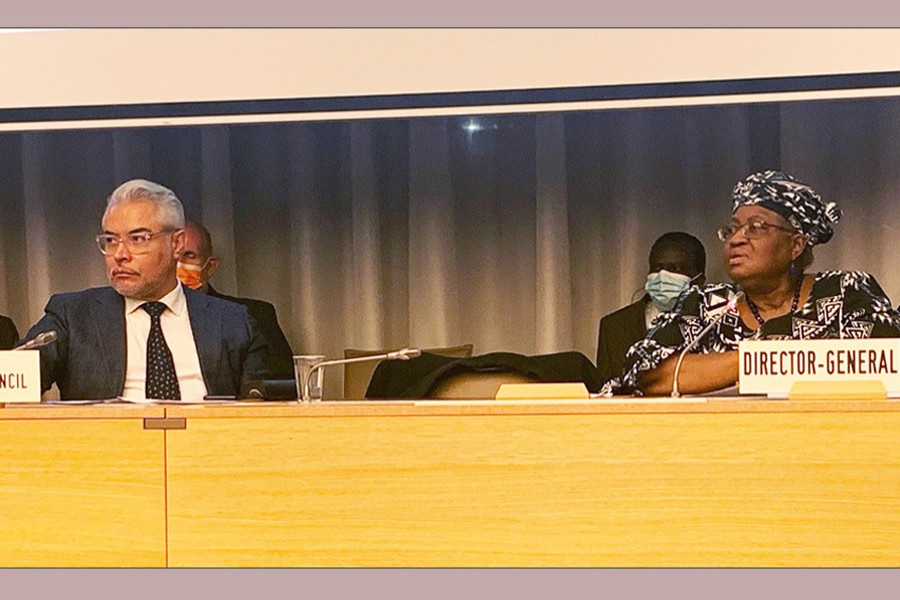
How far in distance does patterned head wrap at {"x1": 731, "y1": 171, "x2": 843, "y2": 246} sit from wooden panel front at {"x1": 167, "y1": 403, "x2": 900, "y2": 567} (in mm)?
1040

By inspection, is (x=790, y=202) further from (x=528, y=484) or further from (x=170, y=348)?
(x=170, y=348)

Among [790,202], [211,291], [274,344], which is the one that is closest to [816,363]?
[790,202]

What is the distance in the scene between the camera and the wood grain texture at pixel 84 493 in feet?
9.84

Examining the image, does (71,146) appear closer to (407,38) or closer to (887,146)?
(407,38)

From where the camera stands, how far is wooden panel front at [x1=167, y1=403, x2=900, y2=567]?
9.37 feet

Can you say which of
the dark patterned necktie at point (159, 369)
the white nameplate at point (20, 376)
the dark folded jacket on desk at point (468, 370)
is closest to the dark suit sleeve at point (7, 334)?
the dark patterned necktie at point (159, 369)

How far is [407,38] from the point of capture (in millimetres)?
3934

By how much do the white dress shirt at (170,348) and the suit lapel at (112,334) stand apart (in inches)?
0.6

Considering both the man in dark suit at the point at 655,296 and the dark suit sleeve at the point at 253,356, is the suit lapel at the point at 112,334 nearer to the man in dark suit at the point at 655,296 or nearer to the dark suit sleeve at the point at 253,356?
the dark suit sleeve at the point at 253,356

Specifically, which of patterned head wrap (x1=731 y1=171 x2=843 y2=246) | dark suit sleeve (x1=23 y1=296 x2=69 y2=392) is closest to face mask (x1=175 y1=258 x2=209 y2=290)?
dark suit sleeve (x1=23 y1=296 x2=69 y2=392)

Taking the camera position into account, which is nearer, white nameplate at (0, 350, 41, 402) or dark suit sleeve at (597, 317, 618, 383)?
white nameplate at (0, 350, 41, 402)

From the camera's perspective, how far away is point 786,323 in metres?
3.66

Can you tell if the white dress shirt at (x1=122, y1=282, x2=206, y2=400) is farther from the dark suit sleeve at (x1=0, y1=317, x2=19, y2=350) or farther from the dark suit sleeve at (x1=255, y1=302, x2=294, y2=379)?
the dark suit sleeve at (x1=0, y1=317, x2=19, y2=350)

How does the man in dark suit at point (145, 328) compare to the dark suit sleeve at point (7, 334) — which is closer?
the man in dark suit at point (145, 328)
